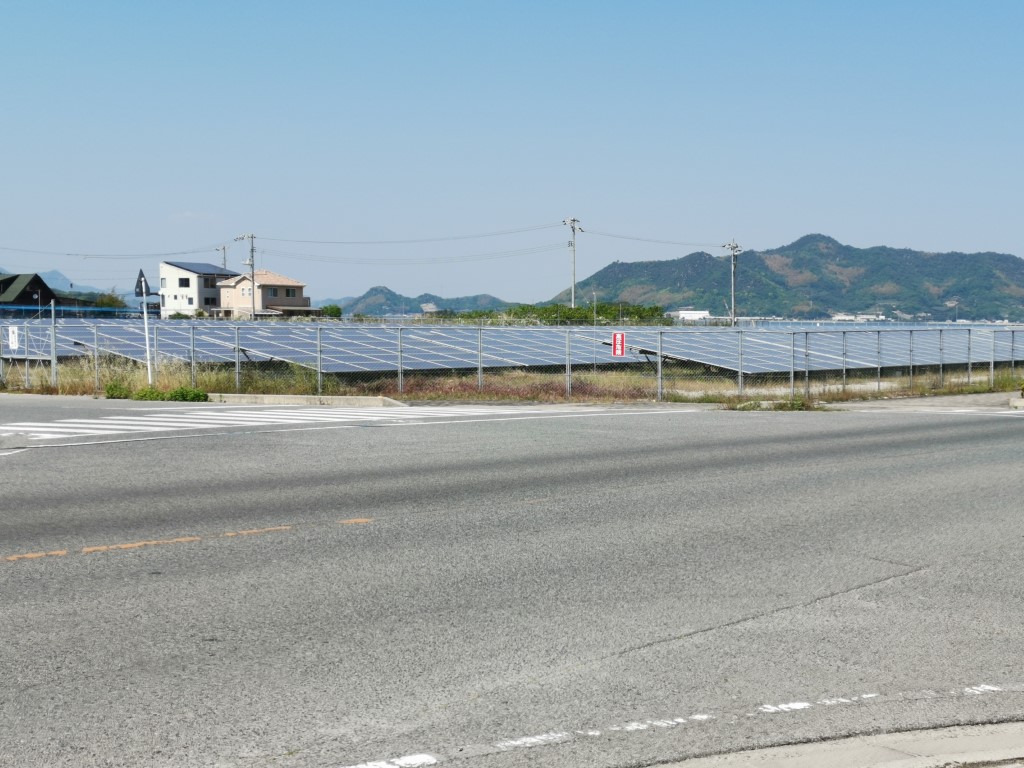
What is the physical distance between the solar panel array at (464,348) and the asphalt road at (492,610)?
18.3 m

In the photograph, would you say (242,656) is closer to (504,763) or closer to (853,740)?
(504,763)

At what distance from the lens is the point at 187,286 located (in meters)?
127

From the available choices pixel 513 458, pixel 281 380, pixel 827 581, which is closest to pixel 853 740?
pixel 827 581

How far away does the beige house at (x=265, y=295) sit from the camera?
118m

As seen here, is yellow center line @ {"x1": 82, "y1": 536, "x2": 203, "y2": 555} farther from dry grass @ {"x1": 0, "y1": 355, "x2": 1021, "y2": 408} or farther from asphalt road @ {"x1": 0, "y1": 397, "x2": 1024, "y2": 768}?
dry grass @ {"x1": 0, "y1": 355, "x2": 1021, "y2": 408}

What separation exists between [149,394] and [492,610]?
21797mm

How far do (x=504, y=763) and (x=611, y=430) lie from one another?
567 inches

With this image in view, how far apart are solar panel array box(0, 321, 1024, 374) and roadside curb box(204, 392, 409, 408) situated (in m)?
2.60

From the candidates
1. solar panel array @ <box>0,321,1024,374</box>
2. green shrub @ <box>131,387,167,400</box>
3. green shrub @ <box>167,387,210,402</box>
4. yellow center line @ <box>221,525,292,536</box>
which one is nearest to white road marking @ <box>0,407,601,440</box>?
green shrub @ <box>167,387,210,402</box>

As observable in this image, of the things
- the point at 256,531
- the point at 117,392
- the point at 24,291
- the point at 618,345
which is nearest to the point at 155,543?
the point at 256,531

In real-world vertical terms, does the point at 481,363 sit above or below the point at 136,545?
above

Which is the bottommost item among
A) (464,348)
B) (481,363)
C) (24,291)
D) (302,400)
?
(302,400)

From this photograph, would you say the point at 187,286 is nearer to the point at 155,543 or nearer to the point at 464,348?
the point at 464,348

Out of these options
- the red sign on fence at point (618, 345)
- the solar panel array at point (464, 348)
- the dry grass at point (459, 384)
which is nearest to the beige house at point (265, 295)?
the solar panel array at point (464, 348)
